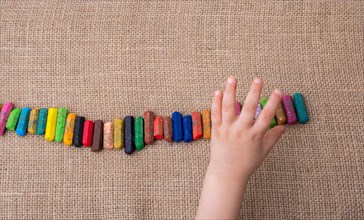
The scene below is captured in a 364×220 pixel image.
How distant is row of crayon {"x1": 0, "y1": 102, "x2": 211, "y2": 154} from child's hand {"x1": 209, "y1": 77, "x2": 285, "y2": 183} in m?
0.09

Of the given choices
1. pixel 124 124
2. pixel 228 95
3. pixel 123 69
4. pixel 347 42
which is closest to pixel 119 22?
pixel 123 69

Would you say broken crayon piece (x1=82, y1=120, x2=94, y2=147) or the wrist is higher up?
broken crayon piece (x1=82, y1=120, x2=94, y2=147)

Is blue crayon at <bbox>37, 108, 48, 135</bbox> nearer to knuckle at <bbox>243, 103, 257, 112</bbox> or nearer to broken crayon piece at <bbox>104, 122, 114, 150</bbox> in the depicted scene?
broken crayon piece at <bbox>104, 122, 114, 150</bbox>

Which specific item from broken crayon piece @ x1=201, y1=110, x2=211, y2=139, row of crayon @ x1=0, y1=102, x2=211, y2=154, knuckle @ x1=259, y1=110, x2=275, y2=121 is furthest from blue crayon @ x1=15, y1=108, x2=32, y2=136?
knuckle @ x1=259, y1=110, x2=275, y2=121

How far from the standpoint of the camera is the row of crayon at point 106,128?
2.29 feet

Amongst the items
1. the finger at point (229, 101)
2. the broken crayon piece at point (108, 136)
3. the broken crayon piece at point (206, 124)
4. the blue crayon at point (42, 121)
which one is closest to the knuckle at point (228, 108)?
the finger at point (229, 101)

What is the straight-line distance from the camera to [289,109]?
0.71 metres

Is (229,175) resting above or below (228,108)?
below

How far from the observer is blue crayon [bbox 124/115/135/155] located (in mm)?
693

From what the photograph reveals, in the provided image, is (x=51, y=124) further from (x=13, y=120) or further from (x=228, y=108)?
(x=228, y=108)

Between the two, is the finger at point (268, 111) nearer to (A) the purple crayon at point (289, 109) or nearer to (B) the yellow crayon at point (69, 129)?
(A) the purple crayon at point (289, 109)

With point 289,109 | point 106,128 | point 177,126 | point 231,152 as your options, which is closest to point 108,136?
point 106,128

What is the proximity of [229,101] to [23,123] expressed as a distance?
0.39 meters

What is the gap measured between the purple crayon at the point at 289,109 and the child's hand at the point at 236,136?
117 millimetres
